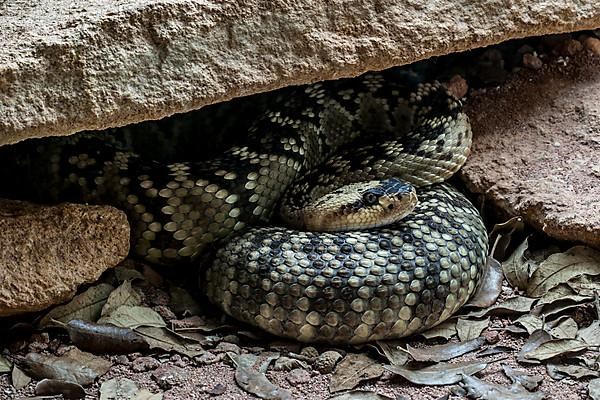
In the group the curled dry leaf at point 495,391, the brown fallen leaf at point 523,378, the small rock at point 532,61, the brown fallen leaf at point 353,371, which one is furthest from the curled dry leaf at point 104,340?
the small rock at point 532,61

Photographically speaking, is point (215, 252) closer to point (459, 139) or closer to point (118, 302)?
point (118, 302)

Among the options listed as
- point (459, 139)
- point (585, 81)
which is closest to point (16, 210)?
point (459, 139)

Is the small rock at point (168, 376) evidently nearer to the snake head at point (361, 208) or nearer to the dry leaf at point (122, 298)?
the dry leaf at point (122, 298)

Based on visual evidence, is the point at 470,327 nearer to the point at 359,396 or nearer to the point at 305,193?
the point at 359,396

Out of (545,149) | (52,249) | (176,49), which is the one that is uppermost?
(176,49)

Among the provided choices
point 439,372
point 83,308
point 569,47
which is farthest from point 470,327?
point 569,47

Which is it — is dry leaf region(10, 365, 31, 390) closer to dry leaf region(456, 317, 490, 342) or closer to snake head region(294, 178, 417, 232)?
snake head region(294, 178, 417, 232)
